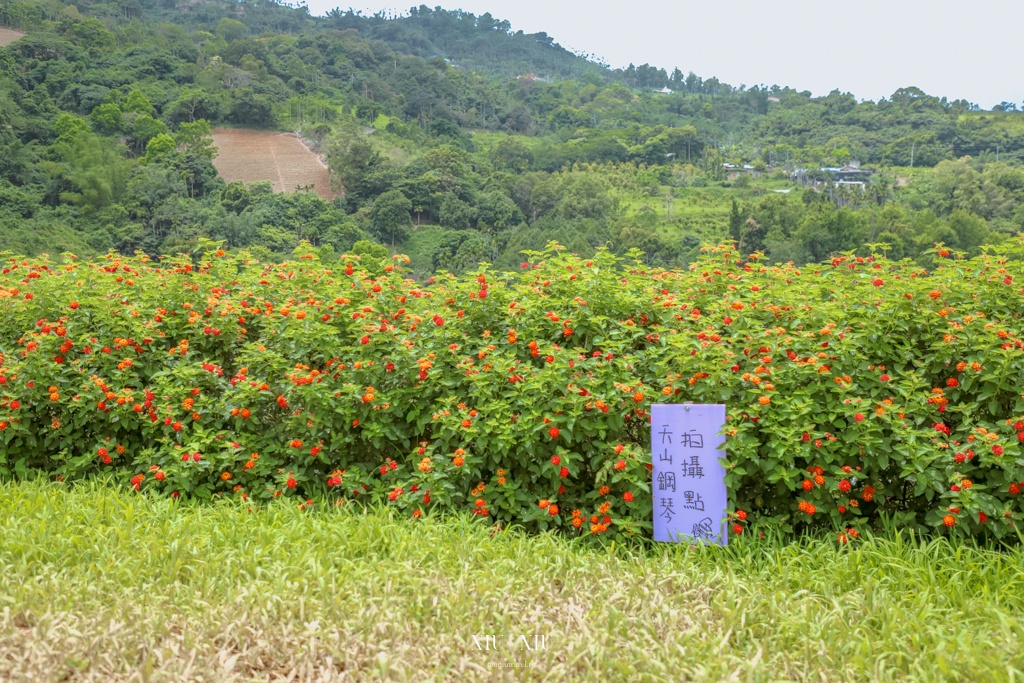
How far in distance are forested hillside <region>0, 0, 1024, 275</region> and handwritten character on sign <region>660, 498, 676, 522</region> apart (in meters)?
1.92

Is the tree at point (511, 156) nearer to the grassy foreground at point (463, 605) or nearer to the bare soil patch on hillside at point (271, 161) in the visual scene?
the bare soil patch on hillside at point (271, 161)

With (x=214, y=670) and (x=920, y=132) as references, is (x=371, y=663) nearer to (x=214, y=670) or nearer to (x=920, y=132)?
(x=214, y=670)

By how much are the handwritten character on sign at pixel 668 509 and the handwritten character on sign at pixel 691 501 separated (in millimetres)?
35

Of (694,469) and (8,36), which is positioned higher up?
(8,36)

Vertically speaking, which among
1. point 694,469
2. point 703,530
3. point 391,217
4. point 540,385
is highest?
point 391,217

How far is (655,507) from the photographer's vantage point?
2.13 metres

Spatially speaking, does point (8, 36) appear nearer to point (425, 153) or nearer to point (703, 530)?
point (425, 153)

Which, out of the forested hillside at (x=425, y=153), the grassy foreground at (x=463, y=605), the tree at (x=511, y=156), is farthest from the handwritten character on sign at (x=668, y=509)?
the tree at (x=511, y=156)

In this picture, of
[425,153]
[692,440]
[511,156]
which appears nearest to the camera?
[692,440]

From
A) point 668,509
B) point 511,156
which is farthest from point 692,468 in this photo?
point 511,156

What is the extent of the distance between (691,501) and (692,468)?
95 mm

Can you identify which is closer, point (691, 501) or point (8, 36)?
point (691, 501)

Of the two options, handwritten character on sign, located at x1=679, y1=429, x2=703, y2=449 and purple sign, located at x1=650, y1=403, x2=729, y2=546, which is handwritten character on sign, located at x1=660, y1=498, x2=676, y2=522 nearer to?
purple sign, located at x1=650, y1=403, x2=729, y2=546

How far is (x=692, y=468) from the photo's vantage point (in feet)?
6.82
